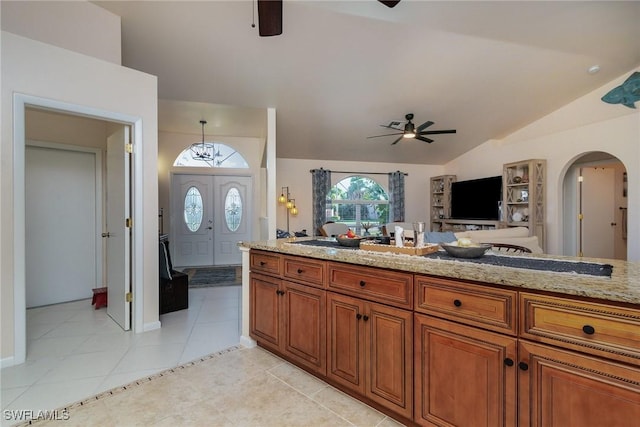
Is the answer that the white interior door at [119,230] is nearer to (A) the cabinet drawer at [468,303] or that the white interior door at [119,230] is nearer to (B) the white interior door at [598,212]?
(A) the cabinet drawer at [468,303]

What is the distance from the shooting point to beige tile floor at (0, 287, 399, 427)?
1728 mm

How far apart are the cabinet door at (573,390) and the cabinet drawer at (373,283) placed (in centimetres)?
53

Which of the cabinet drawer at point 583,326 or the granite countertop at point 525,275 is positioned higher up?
the granite countertop at point 525,275

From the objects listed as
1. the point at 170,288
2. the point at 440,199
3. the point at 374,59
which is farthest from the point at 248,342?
the point at 440,199

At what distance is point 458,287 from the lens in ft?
4.49

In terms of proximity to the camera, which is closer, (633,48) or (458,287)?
(458,287)

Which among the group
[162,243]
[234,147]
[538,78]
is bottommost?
[162,243]

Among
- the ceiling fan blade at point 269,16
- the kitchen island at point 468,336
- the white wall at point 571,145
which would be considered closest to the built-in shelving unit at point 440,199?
the white wall at point 571,145

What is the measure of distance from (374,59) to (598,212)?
5538 millimetres

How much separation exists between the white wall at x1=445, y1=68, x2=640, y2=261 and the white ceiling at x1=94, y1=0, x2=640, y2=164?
26 centimetres

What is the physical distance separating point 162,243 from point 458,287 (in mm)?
3557

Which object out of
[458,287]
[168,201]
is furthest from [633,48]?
[168,201]

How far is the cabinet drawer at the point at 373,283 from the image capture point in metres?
1.57

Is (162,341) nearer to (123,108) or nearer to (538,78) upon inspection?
(123,108)
